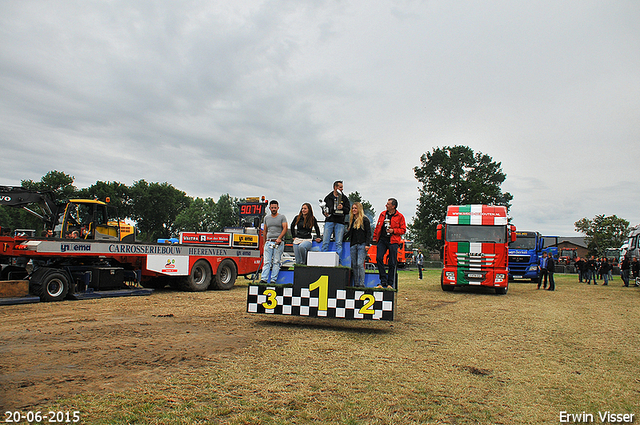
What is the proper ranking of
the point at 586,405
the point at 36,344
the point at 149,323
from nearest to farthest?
the point at 586,405 → the point at 36,344 → the point at 149,323

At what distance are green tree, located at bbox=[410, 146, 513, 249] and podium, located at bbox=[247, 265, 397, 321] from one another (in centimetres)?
4947

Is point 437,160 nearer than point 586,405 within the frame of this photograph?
No

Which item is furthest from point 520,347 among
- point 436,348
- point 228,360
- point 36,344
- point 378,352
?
point 36,344

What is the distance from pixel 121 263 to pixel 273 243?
6.49 metres

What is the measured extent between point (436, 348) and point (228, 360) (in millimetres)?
2859

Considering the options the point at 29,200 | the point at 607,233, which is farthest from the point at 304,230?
the point at 607,233

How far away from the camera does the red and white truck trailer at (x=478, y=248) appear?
15.5m

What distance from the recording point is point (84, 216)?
13.6m

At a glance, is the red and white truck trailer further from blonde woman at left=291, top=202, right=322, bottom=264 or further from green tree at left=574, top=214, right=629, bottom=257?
green tree at left=574, top=214, right=629, bottom=257

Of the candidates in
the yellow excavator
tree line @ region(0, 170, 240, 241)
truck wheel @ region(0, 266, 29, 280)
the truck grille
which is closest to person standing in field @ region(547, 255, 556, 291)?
the truck grille

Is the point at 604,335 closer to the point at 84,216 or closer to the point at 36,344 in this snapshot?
the point at 36,344

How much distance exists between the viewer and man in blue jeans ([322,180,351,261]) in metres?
8.07

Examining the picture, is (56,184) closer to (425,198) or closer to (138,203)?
(138,203)

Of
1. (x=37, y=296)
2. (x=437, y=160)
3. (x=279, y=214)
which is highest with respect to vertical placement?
(x=437, y=160)
